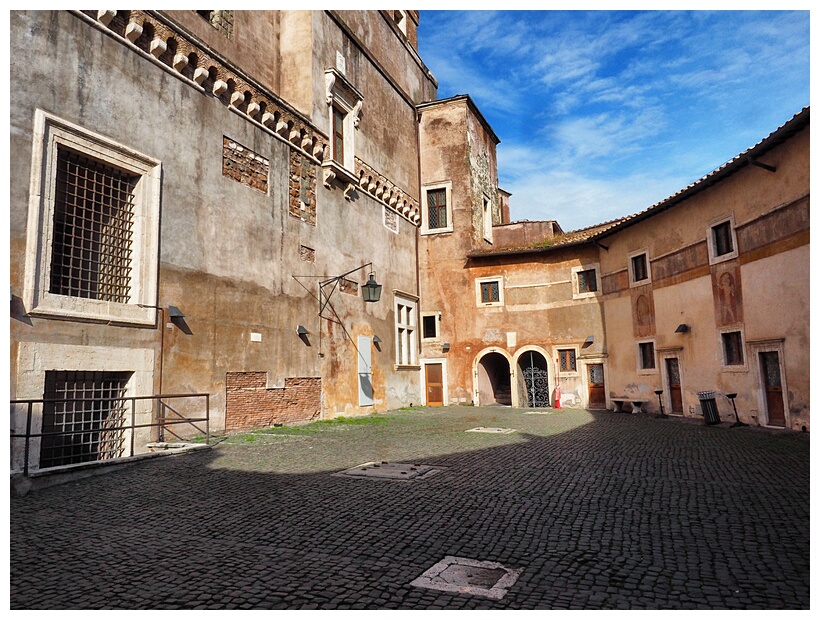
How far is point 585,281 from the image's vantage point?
21422 millimetres

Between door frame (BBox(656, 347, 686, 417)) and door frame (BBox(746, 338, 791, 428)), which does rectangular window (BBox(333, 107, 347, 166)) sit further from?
door frame (BBox(746, 338, 791, 428))

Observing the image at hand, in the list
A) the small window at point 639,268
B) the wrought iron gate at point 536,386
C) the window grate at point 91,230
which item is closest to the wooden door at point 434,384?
the wrought iron gate at point 536,386

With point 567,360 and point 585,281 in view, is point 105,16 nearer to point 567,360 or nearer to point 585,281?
point 585,281

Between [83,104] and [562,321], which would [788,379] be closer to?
[562,321]

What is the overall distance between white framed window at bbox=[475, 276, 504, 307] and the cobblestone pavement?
13504 millimetres

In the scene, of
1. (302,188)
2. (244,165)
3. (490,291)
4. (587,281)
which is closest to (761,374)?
(587,281)

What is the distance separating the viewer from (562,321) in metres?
21.6

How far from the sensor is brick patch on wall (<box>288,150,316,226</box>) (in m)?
15.3

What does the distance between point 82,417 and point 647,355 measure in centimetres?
1600

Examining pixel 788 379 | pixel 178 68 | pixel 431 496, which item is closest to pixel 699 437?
pixel 788 379

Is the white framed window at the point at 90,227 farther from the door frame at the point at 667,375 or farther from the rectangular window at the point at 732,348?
the door frame at the point at 667,375

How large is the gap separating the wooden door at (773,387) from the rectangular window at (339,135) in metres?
13.1

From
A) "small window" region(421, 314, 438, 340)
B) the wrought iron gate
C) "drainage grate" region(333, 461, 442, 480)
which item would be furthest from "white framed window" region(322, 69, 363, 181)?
"drainage grate" region(333, 461, 442, 480)

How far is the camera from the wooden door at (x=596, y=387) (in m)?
20.6
